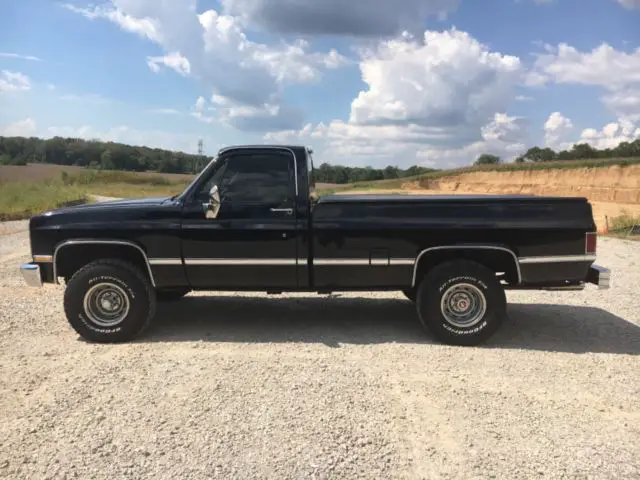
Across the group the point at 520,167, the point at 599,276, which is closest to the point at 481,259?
the point at 599,276

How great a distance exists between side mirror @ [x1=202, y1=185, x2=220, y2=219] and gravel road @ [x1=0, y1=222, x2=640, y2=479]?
131 centimetres

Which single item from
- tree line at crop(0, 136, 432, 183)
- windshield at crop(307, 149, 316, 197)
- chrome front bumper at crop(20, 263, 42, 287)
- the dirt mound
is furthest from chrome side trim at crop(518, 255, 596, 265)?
tree line at crop(0, 136, 432, 183)

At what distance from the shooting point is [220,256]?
561 centimetres

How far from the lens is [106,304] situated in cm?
564

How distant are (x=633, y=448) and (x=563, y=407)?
2.08 ft

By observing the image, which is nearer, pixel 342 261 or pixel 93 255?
pixel 342 261

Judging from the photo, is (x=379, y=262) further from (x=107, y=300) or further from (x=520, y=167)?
(x=520, y=167)

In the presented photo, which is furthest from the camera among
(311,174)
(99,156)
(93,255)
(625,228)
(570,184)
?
(99,156)

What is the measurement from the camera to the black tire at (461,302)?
5.52 meters

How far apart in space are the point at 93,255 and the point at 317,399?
305 centimetres

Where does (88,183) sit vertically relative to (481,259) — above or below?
above

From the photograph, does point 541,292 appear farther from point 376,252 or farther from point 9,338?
point 9,338

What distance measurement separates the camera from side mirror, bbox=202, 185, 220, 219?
17.7ft

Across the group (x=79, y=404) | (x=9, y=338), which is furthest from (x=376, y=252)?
(x=9, y=338)
